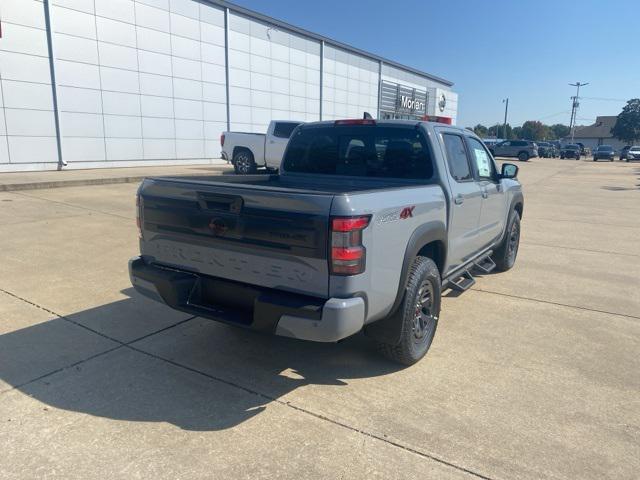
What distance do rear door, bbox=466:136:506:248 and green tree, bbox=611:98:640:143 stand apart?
332 ft

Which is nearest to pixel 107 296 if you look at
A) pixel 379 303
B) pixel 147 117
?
pixel 379 303

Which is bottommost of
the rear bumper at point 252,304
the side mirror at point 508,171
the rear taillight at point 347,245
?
the rear bumper at point 252,304

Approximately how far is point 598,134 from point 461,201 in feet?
411

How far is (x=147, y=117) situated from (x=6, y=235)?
13.8 m

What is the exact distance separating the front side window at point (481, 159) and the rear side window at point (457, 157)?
258 millimetres

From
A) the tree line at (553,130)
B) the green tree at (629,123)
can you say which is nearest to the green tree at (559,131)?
the tree line at (553,130)

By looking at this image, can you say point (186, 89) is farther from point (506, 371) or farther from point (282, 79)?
point (506, 371)

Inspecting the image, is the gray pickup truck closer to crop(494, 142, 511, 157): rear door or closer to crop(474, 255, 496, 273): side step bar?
crop(474, 255, 496, 273): side step bar

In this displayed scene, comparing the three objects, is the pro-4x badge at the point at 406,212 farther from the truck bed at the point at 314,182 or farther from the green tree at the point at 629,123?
the green tree at the point at 629,123

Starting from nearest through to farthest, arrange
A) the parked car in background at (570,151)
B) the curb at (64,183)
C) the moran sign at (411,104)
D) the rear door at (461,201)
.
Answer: the rear door at (461,201) → the curb at (64,183) → the moran sign at (411,104) → the parked car in background at (570,151)

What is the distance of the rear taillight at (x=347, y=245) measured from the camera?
2.79 metres

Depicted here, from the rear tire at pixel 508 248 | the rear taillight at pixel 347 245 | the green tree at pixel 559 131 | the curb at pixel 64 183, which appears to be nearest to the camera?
the rear taillight at pixel 347 245

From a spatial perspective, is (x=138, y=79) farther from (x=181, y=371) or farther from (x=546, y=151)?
(x=546, y=151)

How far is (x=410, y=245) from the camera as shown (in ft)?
11.2
